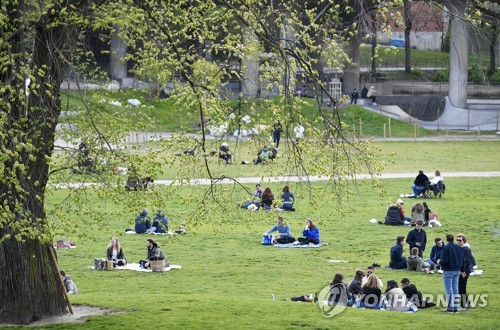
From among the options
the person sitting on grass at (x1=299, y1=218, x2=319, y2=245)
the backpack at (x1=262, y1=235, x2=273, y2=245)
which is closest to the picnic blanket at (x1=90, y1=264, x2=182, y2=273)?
the backpack at (x1=262, y1=235, x2=273, y2=245)

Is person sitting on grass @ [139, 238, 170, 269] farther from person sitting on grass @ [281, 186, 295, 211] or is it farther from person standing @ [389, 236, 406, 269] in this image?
person sitting on grass @ [281, 186, 295, 211]

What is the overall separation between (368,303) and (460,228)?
488 inches

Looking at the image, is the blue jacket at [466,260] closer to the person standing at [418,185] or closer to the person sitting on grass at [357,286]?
the person sitting on grass at [357,286]

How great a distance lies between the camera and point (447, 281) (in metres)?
21.1

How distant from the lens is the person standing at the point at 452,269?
824 inches

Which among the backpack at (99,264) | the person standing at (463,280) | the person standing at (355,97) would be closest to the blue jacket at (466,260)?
the person standing at (463,280)

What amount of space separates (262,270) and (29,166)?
911 centimetres

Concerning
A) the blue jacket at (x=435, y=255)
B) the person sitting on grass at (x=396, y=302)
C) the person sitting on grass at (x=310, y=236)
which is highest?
the person sitting on grass at (x=310, y=236)

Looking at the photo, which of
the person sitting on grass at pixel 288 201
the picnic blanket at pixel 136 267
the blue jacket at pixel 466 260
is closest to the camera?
the blue jacket at pixel 466 260

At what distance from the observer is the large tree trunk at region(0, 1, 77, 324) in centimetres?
1659

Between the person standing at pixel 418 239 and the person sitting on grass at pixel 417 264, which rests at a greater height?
the person standing at pixel 418 239

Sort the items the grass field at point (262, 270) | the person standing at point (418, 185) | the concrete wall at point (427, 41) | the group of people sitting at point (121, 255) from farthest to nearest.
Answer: the concrete wall at point (427, 41), the person standing at point (418, 185), the group of people sitting at point (121, 255), the grass field at point (262, 270)

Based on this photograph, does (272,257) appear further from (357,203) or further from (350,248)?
(357,203)

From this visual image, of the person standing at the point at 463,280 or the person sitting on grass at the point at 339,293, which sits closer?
the person sitting on grass at the point at 339,293
